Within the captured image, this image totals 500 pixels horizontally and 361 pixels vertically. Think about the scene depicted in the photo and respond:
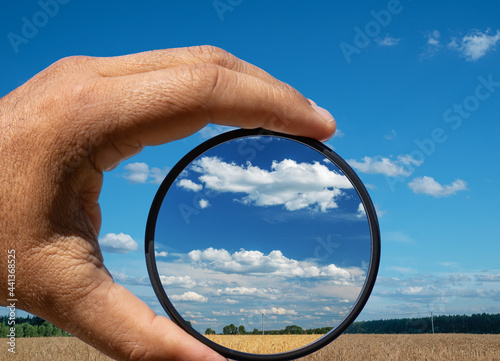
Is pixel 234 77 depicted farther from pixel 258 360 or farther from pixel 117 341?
pixel 258 360

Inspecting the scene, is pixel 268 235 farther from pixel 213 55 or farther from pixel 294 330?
pixel 213 55

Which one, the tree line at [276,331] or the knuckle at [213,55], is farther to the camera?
the tree line at [276,331]

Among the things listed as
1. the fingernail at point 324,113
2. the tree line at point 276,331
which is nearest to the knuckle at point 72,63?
the fingernail at point 324,113

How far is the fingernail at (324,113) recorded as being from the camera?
9.32 feet

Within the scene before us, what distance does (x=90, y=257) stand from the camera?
95.4 inches

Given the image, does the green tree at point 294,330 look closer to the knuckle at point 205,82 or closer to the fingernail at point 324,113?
the fingernail at point 324,113

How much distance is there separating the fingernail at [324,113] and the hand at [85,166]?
0.48 metres

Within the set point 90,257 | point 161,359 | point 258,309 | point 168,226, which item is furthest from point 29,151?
point 258,309

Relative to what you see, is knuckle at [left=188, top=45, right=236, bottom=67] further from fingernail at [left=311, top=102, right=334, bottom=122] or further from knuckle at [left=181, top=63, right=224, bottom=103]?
fingernail at [left=311, top=102, right=334, bottom=122]

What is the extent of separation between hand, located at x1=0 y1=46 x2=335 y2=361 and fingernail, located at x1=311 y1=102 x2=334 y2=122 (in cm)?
48

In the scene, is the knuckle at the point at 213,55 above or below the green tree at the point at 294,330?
above

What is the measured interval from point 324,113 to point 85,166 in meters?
1.55

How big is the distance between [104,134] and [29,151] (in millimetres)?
406

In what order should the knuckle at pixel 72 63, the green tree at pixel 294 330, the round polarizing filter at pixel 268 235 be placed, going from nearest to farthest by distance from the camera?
the knuckle at pixel 72 63 → the round polarizing filter at pixel 268 235 → the green tree at pixel 294 330
